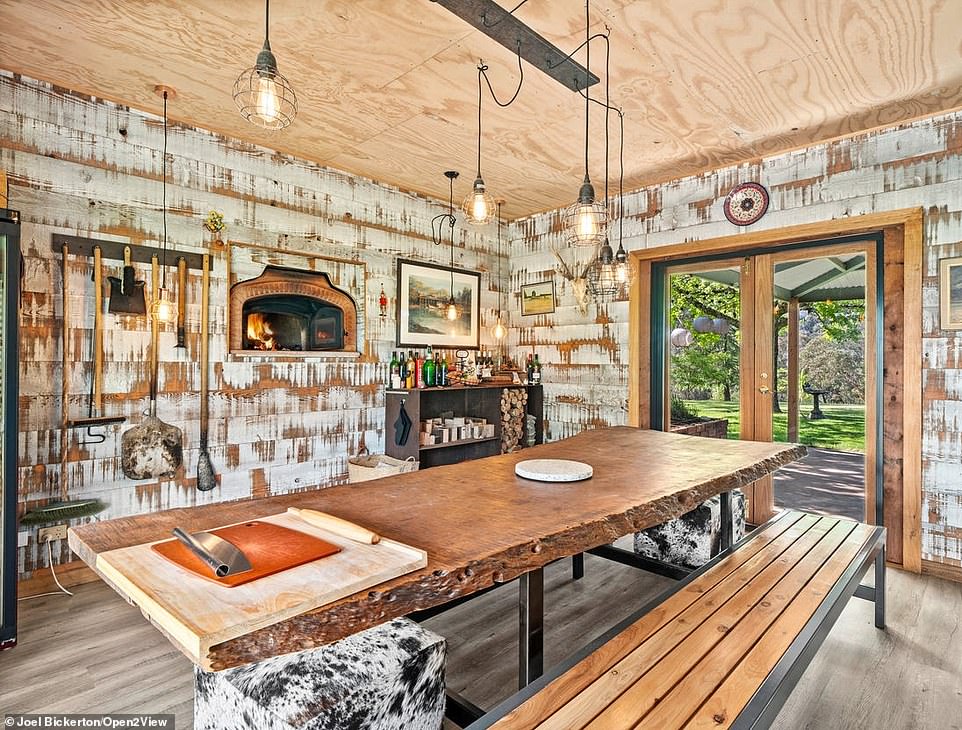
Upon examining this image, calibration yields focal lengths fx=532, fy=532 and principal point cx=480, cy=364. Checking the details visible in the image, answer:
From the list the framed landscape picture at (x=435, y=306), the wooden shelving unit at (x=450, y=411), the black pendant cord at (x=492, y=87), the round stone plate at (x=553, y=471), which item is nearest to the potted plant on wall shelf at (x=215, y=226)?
the framed landscape picture at (x=435, y=306)

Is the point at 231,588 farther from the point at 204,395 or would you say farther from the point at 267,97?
the point at 204,395

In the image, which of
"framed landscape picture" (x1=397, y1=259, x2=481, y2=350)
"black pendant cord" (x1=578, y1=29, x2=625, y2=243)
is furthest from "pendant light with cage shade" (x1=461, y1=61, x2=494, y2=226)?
"framed landscape picture" (x1=397, y1=259, x2=481, y2=350)

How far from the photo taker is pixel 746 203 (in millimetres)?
3932

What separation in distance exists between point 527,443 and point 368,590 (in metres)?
4.23

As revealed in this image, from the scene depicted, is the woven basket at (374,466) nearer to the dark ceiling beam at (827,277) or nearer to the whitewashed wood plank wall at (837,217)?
the whitewashed wood plank wall at (837,217)

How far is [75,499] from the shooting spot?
9.75ft

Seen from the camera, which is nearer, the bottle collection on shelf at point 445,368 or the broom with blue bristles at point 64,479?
the broom with blue bristles at point 64,479

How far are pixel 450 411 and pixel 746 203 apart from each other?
9.47ft

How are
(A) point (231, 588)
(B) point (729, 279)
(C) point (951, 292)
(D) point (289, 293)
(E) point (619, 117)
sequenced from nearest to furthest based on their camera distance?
(A) point (231, 588), (C) point (951, 292), (E) point (619, 117), (D) point (289, 293), (B) point (729, 279)

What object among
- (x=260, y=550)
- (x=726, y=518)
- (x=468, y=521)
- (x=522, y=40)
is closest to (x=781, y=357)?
(x=726, y=518)

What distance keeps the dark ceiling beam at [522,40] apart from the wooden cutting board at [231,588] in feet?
7.04

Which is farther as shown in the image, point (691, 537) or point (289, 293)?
point (289, 293)

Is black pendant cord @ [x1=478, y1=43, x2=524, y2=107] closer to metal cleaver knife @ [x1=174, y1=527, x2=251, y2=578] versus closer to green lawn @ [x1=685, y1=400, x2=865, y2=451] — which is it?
metal cleaver knife @ [x1=174, y1=527, x2=251, y2=578]

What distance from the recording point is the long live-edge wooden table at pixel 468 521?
39.1 inches
